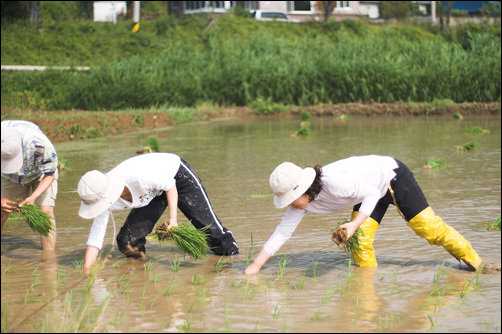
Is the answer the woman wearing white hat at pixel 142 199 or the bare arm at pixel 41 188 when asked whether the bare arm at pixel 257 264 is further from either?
the bare arm at pixel 41 188

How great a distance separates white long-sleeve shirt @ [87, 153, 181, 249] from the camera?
15.9ft

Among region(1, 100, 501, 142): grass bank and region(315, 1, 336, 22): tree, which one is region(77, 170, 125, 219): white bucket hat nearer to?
region(1, 100, 501, 142): grass bank

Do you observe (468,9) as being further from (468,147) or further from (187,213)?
(187,213)

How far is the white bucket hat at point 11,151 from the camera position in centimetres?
519

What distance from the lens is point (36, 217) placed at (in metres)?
5.65

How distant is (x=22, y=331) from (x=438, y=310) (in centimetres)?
247

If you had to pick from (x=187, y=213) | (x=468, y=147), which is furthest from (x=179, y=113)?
(x=187, y=213)

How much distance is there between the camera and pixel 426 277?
16.8 ft

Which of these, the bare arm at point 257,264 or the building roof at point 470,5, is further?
the building roof at point 470,5

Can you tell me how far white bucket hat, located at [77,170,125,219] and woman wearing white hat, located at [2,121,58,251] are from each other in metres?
0.87

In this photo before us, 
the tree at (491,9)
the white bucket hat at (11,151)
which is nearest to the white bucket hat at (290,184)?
the white bucket hat at (11,151)

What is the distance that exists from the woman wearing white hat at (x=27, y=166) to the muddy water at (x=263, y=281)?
52 centimetres

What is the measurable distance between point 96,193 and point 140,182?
0.42 meters

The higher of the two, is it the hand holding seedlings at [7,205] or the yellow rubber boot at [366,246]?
the hand holding seedlings at [7,205]
